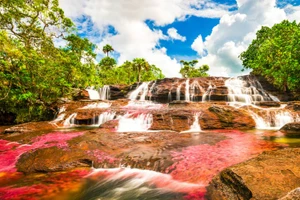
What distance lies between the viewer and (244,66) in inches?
1430

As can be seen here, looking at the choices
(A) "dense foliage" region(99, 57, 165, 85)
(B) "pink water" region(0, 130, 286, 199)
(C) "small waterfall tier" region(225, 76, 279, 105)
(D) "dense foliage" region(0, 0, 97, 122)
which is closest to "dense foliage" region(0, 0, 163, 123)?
(D) "dense foliage" region(0, 0, 97, 122)

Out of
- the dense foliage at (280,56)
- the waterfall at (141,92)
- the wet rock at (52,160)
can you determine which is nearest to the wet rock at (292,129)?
the dense foliage at (280,56)

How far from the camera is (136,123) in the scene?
13.8 meters

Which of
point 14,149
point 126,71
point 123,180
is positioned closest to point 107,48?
point 126,71

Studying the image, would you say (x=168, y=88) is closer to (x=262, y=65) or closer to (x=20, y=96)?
(x=262, y=65)

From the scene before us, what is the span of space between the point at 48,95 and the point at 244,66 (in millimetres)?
35025

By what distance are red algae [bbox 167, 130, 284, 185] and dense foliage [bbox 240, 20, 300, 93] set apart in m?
14.1

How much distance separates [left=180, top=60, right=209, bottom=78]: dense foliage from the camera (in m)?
61.5

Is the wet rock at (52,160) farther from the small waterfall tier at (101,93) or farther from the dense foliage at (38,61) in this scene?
the small waterfall tier at (101,93)

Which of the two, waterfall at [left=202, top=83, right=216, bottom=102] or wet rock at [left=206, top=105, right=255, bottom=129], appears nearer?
wet rock at [left=206, top=105, right=255, bottom=129]

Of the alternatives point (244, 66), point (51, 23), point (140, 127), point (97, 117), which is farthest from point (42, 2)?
point (244, 66)

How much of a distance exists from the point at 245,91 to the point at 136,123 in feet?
59.5

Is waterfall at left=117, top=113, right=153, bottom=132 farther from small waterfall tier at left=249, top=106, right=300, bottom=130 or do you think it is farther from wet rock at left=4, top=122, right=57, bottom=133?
small waterfall tier at left=249, top=106, right=300, bottom=130

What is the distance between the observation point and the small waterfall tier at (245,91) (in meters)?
23.0
